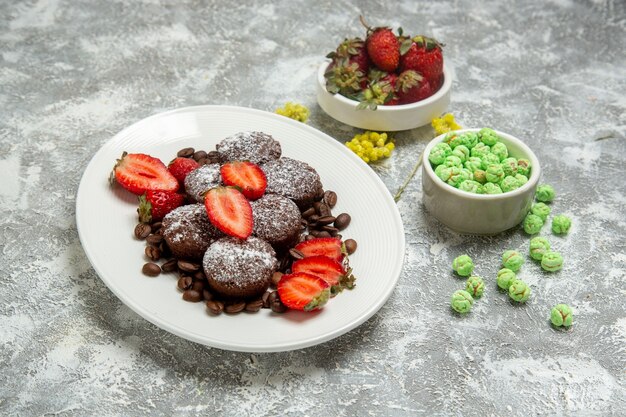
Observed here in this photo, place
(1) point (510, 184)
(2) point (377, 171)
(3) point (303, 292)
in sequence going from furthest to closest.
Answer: (2) point (377, 171) < (1) point (510, 184) < (3) point (303, 292)

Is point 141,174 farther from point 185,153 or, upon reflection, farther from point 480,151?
point 480,151

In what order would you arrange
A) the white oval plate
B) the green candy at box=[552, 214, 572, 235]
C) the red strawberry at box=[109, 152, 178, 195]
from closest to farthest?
1. the white oval plate
2. the red strawberry at box=[109, 152, 178, 195]
3. the green candy at box=[552, 214, 572, 235]

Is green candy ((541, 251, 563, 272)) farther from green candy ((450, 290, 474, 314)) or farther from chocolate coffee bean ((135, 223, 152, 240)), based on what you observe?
chocolate coffee bean ((135, 223, 152, 240))

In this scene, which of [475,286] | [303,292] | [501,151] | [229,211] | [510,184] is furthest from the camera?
[501,151]

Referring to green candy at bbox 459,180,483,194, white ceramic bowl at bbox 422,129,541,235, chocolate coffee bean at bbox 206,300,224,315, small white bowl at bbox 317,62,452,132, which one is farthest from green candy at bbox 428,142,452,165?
chocolate coffee bean at bbox 206,300,224,315

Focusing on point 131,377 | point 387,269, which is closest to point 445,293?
point 387,269

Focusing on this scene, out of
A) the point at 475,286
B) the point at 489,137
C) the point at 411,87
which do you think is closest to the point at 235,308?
the point at 475,286

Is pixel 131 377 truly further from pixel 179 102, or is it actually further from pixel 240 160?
pixel 179 102

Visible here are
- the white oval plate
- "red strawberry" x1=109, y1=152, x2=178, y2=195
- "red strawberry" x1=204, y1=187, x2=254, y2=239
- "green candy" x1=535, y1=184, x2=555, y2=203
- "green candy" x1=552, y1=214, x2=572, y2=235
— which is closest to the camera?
the white oval plate
